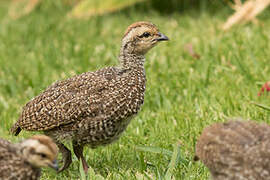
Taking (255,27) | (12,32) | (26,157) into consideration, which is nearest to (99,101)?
(26,157)

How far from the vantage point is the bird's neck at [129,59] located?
5.71 meters

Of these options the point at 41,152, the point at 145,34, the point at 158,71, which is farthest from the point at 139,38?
the point at 158,71

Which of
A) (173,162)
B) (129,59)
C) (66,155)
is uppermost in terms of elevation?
(129,59)

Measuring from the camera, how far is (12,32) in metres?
10.3

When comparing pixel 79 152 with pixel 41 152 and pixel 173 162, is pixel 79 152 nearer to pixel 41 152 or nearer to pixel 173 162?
pixel 173 162

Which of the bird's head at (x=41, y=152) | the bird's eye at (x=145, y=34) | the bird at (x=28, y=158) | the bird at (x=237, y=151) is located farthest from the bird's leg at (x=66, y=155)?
the bird at (x=237, y=151)

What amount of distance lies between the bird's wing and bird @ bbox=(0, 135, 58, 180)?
766 millimetres

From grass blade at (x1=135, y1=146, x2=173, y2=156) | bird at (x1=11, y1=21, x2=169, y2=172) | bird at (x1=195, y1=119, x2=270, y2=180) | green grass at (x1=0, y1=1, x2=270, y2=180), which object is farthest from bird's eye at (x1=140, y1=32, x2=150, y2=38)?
bird at (x1=195, y1=119, x2=270, y2=180)

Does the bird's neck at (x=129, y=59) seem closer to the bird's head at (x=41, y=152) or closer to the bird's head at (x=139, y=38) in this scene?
the bird's head at (x=139, y=38)

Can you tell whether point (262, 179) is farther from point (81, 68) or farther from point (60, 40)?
point (60, 40)

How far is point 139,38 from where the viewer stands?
571 centimetres

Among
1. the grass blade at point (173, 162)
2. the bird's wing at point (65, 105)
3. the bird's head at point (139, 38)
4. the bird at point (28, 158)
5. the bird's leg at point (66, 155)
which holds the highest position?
the bird's head at point (139, 38)

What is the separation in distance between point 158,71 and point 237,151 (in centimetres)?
359

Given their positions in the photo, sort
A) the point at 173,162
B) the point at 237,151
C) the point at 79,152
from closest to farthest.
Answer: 1. the point at 237,151
2. the point at 173,162
3. the point at 79,152
